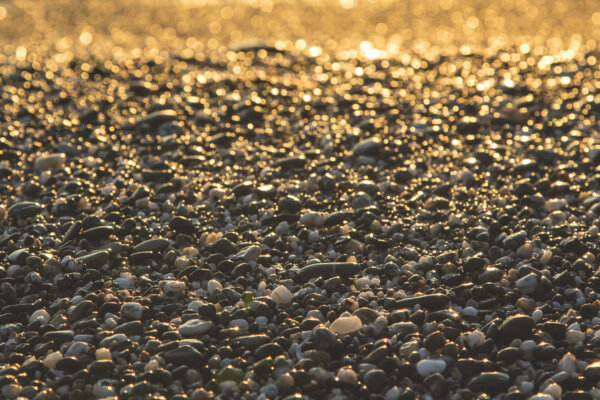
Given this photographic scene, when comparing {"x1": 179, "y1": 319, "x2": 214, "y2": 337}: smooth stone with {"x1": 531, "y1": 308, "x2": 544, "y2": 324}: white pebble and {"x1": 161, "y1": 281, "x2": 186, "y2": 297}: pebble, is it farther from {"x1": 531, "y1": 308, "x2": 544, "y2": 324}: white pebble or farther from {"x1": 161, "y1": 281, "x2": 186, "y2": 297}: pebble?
{"x1": 531, "y1": 308, "x2": 544, "y2": 324}: white pebble

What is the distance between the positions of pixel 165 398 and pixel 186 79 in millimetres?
6787

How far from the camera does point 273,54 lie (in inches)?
463

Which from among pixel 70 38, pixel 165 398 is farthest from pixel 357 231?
pixel 70 38

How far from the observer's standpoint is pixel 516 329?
441cm

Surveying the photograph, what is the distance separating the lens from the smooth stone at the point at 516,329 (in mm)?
4406

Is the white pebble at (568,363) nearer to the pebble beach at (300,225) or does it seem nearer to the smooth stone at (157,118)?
the pebble beach at (300,225)

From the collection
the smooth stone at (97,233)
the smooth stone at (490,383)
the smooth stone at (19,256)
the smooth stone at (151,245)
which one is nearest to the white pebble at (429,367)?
the smooth stone at (490,383)

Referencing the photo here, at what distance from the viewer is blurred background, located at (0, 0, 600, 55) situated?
12.8 metres

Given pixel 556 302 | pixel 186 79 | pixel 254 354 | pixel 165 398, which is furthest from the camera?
pixel 186 79

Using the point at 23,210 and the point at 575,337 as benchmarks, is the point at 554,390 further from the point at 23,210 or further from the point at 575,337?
the point at 23,210

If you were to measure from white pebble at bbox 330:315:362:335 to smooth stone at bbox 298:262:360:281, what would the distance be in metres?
0.67

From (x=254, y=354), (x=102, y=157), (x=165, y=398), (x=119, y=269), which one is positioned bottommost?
(x=165, y=398)

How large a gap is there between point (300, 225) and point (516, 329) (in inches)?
83.4

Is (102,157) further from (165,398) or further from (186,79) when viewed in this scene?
(165,398)
